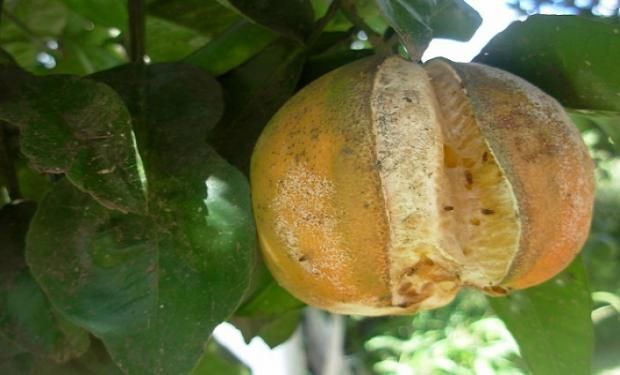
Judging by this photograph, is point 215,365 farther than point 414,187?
Yes

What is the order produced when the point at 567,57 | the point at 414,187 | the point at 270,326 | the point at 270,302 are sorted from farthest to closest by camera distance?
the point at 270,326, the point at 270,302, the point at 567,57, the point at 414,187

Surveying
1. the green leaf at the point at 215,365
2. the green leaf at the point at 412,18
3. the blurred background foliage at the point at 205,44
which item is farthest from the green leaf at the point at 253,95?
the green leaf at the point at 215,365

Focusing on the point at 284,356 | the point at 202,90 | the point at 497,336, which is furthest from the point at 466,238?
the point at 497,336

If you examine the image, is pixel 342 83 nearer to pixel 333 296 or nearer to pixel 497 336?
pixel 333 296

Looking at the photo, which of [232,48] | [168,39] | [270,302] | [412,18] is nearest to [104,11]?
[168,39]

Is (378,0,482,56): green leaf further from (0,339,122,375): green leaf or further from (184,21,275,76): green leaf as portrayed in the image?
(0,339,122,375): green leaf

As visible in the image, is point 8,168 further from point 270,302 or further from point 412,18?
point 412,18
